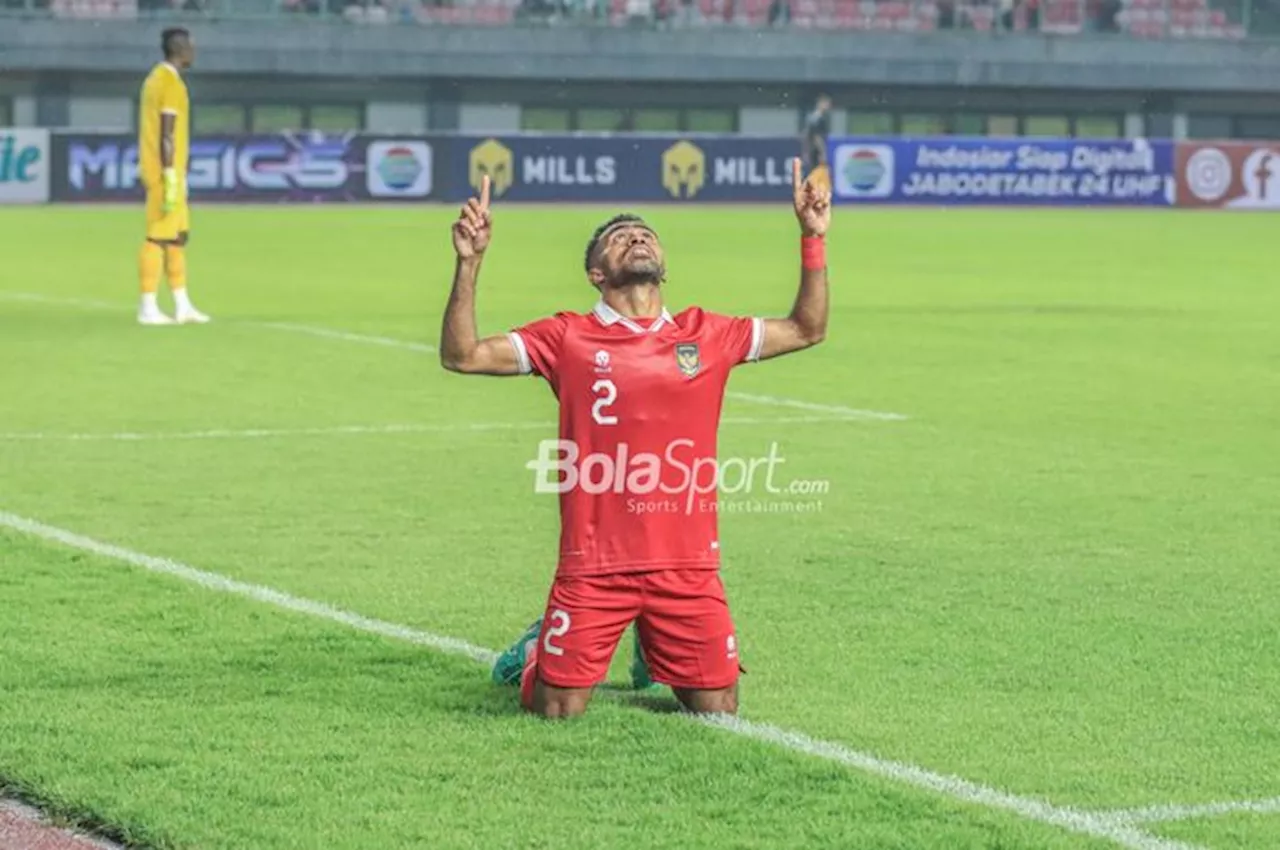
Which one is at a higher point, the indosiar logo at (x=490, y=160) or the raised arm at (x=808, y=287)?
the raised arm at (x=808, y=287)

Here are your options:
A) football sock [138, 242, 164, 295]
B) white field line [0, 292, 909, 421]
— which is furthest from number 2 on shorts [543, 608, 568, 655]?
football sock [138, 242, 164, 295]

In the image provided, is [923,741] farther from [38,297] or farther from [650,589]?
[38,297]

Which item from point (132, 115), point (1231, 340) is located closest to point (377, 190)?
point (132, 115)

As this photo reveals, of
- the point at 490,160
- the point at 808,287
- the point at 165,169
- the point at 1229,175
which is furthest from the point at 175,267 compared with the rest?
the point at 1229,175

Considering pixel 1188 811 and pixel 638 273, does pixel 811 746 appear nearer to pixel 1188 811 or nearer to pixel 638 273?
pixel 1188 811

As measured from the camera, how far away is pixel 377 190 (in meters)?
45.4

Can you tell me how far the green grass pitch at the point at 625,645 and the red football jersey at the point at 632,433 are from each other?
0.45m

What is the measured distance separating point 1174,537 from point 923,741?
154 inches

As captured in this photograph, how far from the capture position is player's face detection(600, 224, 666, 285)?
274 inches

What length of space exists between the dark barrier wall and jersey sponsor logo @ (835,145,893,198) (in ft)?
0.06

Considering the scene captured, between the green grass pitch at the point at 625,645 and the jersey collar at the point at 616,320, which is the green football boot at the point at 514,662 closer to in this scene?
the green grass pitch at the point at 625,645

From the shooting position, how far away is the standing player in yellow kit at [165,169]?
64.5 ft

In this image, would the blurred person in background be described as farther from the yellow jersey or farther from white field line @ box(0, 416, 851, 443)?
white field line @ box(0, 416, 851, 443)

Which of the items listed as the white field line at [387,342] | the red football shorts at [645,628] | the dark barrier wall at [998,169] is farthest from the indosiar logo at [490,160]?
the red football shorts at [645,628]
